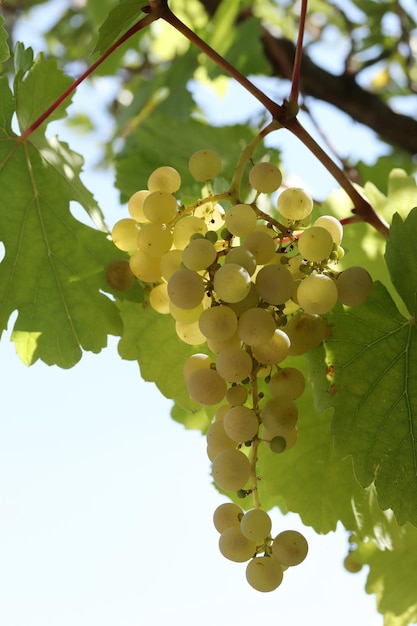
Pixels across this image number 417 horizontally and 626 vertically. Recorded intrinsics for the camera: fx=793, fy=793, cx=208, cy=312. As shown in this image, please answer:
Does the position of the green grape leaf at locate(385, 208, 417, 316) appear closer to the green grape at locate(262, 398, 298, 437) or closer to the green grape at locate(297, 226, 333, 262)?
the green grape at locate(297, 226, 333, 262)

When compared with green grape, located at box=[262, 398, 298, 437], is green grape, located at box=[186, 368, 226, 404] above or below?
above

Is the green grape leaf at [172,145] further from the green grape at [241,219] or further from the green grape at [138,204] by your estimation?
the green grape at [241,219]

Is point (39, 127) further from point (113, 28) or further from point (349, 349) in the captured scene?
point (349, 349)

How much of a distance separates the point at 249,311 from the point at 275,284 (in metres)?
0.05

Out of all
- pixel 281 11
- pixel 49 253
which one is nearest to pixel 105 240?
pixel 49 253

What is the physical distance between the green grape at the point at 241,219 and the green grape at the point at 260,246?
2cm

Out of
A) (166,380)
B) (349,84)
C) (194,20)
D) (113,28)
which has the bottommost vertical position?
(166,380)

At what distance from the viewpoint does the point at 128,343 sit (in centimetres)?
147

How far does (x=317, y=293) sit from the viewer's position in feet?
3.37

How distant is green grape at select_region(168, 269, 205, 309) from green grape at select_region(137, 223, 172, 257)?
14 centimetres

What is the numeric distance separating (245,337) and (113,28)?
61cm

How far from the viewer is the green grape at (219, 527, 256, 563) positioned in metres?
0.99

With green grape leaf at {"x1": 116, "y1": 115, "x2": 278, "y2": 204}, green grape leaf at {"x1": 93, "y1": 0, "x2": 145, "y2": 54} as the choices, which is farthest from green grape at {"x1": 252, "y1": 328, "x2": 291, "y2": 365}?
green grape leaf at {"x1": 116, "y1": 115, "x2": 278, "y2": 204}

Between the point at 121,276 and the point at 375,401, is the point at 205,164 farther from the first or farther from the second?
the point at 375,401
